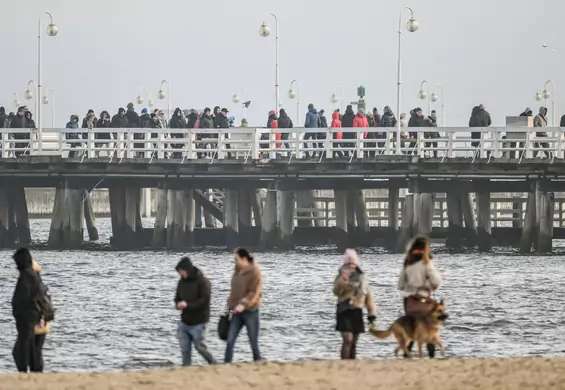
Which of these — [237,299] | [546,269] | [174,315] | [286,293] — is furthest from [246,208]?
[237,299]

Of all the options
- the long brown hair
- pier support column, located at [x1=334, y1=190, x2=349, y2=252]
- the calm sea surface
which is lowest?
the calm sea surface

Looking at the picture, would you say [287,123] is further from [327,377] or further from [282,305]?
[327,377]

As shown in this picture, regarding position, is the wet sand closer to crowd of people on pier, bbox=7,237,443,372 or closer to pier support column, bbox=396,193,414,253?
crowd of people on pier, bbox=7,237,443,372

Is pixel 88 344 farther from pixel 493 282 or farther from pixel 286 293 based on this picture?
pixel 493 282

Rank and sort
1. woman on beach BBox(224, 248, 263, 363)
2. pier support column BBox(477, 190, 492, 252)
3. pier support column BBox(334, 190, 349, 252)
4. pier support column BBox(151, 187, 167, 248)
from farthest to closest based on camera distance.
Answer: pier support column BBox(334, 190, 349, 252) < pier support column BBox(151, 187, 167, 248) < pier support column BBox(477, 190, 492, 252) < woman on beach BBox(224, 248, 263, 363)

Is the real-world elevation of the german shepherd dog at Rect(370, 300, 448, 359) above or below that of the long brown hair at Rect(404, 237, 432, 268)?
below

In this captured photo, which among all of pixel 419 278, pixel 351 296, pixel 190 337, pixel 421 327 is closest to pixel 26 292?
pixel 190 337

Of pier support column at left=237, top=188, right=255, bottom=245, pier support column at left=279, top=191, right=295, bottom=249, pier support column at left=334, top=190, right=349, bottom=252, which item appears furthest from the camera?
pier support column at left=237, top=188, right=255, bottom=245

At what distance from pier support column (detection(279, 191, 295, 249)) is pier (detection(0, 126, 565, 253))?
29 millimetres

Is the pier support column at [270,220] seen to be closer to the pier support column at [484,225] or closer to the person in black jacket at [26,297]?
the pier support column at [484,225]

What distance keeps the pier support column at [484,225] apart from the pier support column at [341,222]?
3922mm

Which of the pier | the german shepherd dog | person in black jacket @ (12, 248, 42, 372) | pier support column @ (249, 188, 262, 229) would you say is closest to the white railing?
the pier

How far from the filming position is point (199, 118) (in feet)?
187

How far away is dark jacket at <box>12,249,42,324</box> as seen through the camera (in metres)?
21.2
